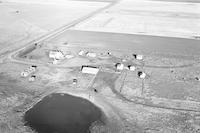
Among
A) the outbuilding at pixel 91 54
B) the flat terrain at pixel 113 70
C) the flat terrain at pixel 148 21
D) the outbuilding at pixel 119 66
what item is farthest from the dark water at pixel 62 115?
the flat terrain at pixel 148 21

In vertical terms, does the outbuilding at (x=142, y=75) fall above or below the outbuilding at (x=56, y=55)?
below

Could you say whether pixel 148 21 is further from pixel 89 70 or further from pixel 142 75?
pixel 89 70

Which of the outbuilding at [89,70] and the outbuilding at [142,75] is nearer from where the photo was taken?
the outbuilding at [142,75]

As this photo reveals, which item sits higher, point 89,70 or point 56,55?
point 56,55

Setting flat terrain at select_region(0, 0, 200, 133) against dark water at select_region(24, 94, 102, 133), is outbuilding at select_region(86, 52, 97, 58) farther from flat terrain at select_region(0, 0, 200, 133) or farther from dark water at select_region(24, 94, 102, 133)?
dark water at select_region(24, 94, 102, 133)

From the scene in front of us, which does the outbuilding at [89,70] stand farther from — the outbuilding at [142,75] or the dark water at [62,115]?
the dark water at [62,115]

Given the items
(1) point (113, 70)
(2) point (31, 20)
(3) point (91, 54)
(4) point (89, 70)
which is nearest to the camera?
(4) point (89, 70)

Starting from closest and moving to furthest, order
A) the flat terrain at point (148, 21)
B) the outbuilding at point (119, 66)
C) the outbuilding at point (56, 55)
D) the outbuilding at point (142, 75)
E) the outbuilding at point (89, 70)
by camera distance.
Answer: the outbuilding at point (142, 75) < the outbuilding at point (89, 70) < the outbuilding at point (119, 66) < the outbuilding at point (56, 55) < the flat terrain at point (148, 21)

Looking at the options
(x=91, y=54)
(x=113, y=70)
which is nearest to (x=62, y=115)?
(x=113, y=70)
